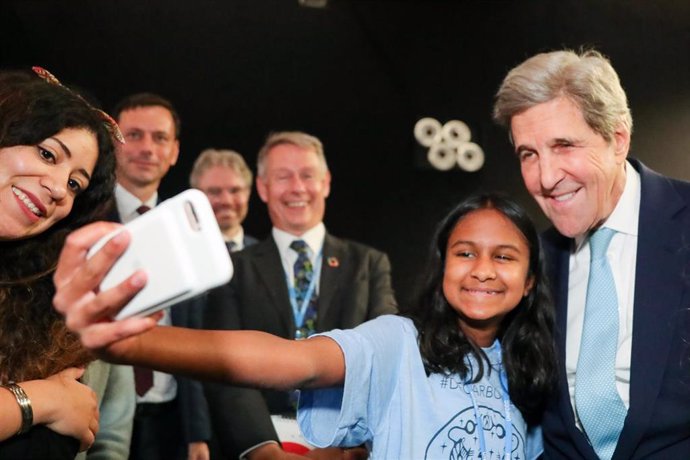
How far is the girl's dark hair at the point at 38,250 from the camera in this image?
178 centimetres

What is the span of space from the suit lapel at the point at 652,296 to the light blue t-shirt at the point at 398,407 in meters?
0.26

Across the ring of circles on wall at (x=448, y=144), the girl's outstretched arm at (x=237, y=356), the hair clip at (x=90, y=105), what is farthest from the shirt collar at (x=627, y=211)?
the ring of circles on wall at (x=448, y=144)

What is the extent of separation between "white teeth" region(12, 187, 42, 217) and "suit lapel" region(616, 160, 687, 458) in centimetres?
128

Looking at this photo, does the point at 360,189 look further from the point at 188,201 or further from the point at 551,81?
the point at 188,201

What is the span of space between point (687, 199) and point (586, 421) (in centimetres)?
57

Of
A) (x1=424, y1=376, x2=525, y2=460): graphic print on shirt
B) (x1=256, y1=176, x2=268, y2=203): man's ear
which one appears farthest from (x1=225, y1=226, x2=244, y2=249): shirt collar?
(x1=424, y1=376, x2=525, y2=460): graphic print on shirt

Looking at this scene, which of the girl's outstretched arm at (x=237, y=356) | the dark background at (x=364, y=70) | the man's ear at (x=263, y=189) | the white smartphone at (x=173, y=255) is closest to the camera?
the white smartphone at (x=173, y=255)

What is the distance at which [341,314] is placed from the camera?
3.31 metres

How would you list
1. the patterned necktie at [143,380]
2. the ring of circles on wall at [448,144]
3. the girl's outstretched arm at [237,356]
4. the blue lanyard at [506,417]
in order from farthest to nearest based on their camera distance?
the ring of circles on wall at [448,144] < the patterned necktie at [143,380] < the blue lanyard at [506,417] < the girl's outstretched arm at [237,356]

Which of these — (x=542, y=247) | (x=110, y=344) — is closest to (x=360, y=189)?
(x=542, y=247)

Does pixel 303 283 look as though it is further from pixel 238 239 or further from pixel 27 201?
pixel 27 201

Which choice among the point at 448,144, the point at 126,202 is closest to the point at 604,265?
the point at 126,202

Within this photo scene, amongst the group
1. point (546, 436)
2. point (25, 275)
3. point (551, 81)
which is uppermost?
point (551, 81)

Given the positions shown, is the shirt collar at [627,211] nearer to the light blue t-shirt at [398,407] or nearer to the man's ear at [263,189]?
the light blue t-shirt at [398,407]
